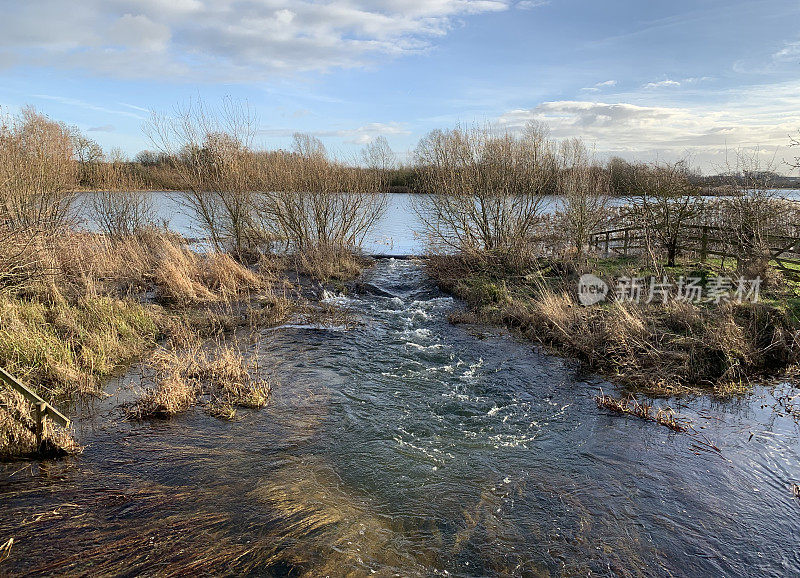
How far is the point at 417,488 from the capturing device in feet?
18.2

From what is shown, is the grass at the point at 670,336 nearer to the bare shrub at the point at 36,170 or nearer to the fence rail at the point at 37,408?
the fence rail at the point at 37,408

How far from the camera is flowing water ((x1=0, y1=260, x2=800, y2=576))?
4.41m

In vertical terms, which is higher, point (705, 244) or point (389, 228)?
point (389, 228)

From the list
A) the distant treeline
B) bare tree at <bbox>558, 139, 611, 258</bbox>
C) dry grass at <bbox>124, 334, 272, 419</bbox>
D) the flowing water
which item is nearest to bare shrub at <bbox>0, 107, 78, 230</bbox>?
the distant treeline

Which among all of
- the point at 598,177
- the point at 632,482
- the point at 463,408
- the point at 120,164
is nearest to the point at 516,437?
the point at 463,408

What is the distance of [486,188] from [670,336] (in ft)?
28.2

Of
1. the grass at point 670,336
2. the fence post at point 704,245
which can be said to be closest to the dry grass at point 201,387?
the grass at point 670,336

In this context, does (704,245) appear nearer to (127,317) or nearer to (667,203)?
(667,203)

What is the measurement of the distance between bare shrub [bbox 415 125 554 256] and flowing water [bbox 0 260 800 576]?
352 inches

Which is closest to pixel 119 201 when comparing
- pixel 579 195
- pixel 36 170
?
pixel 36 170

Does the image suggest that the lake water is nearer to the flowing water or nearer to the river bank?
the river bank

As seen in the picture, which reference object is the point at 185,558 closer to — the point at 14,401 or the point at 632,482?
the point at 14,401

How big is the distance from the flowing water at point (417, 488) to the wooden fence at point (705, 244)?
261 inches

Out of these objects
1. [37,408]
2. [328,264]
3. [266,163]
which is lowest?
[37,408]
